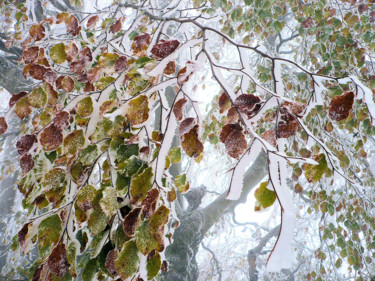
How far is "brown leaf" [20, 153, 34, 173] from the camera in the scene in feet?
1.79

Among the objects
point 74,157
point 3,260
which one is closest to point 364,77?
point 74,157

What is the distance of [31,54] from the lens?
27.2 inches

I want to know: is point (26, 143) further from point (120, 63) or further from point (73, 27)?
point (73, 27)

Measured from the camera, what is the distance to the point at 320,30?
1448 mm

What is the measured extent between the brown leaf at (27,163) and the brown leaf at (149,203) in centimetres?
31

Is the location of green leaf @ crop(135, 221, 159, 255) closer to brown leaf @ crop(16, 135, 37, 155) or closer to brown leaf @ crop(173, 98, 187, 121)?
brown leaf @ crop(173, 98, 187, 121)

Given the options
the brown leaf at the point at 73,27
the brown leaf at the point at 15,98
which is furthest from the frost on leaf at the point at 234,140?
the brown leaf at the point at 73,27

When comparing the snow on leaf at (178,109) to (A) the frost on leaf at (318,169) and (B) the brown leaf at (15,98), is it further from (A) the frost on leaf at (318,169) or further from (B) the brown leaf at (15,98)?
(B) the brown leaf at (15,98)

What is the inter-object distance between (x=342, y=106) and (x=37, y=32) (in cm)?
85

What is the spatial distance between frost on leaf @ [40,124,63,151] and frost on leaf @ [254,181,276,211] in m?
Result: 0.37

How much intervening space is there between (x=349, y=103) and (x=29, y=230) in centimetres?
55

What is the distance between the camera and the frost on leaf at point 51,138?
505 millimetres

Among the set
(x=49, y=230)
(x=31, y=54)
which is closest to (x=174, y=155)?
(x=49, y=230)

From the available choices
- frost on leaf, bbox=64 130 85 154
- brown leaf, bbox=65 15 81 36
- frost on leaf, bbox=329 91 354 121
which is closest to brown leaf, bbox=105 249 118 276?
frost on leaf, bbox=64 130 85 154
